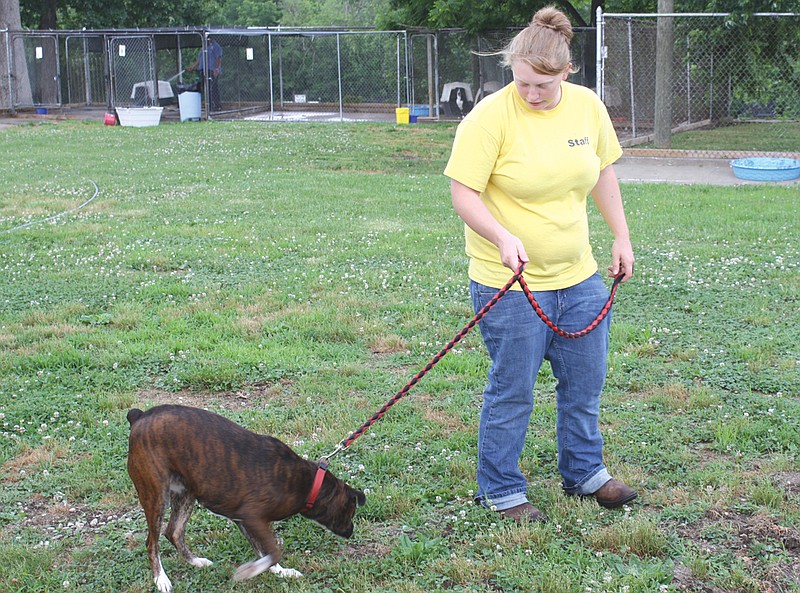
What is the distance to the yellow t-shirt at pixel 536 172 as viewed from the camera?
131 inches

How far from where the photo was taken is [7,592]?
3234mm

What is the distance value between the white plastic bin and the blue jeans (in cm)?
2084

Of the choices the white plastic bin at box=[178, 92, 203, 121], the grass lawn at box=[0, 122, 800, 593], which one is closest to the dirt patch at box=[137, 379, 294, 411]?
the grass lawn at box=[0, 122, 800, 593]

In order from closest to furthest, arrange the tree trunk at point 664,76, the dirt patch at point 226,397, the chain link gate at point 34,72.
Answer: the dirt patch at point 226,397 < the tree trunk at point 664,76 < the chain link gate at point 34,72

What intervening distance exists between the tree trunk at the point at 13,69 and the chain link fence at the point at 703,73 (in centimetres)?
1666

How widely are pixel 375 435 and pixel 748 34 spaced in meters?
13.6

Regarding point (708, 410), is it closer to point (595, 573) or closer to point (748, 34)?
point (595, 573)

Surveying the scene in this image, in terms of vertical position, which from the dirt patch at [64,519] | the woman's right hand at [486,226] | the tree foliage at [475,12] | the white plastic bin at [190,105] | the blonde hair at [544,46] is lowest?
the dirt patch at [64,519]

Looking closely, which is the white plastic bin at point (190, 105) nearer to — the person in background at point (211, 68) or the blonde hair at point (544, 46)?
the person in background at point (211, 68)

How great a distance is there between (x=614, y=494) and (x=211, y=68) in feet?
72.8

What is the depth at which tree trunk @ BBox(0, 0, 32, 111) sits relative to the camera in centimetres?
2548

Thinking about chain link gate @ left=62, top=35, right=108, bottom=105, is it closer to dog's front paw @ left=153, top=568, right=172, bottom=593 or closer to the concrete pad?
the concrete pad

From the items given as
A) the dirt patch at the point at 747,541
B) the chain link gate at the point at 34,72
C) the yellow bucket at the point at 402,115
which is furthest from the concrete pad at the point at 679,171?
the chain link gate at the point at 34,72

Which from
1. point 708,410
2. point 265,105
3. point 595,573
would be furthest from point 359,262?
point 265,105
